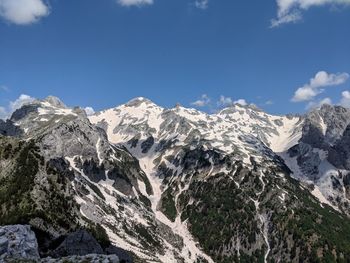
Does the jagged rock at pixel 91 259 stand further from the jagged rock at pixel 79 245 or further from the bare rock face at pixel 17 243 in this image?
the jagged rock at pixel 79 245

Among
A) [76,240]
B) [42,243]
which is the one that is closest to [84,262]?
[76,240]

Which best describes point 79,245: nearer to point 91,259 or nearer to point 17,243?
point 17,243

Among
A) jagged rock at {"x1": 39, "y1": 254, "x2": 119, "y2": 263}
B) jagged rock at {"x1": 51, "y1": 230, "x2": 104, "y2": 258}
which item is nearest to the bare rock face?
jagged rock at {"x1": 39, "y1": 254, "x2": 119, "y2": 263}

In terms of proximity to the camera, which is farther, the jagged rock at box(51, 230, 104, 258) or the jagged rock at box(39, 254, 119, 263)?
the jagged rock at box(51, 230, 104, 258)

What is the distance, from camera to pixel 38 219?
196 m

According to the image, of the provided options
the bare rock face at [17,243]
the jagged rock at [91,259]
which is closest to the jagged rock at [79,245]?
the bare rock face at [17,243]

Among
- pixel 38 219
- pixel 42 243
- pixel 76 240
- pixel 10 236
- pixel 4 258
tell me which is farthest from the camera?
pixel 38 219

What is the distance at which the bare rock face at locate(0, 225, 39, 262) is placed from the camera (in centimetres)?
7775

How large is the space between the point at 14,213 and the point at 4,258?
137276mm

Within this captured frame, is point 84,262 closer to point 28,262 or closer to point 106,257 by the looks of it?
point 106,257

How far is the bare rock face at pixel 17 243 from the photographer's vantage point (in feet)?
255

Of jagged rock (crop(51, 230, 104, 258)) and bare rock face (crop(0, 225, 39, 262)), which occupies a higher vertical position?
jagged rock (crop(51, 230, 104, 258))

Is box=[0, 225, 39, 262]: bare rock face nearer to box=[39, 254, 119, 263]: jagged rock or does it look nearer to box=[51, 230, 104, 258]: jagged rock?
box=[39, 254, 119, 263]: jagged rock

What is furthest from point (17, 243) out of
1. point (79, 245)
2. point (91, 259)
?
point (79, 245)
